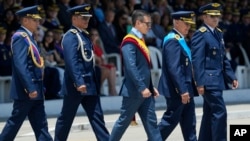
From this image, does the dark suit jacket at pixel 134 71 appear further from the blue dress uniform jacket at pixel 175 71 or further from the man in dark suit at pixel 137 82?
the blue dress uniform jacket at pixel 175 71

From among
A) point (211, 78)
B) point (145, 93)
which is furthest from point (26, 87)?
point (211, 78)

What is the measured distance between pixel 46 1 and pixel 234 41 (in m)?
5.21

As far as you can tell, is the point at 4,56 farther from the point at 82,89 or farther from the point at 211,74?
the point at 211,74

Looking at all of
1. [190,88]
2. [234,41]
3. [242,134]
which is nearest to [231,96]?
[234,41]

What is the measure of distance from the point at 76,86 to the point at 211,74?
174 cm

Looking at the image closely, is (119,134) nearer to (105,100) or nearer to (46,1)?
(105,100)

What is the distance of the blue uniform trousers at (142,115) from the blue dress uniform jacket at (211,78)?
31.2 inches

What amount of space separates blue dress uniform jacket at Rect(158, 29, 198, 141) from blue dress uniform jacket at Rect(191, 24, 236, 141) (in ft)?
0.48

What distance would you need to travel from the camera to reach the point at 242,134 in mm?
8758

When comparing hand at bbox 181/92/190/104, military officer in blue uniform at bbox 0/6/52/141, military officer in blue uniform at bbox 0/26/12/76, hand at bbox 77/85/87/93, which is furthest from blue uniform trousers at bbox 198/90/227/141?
military officer in blue uniform at bbox 0/26/12/76

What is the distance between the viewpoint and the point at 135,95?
11.4 metres

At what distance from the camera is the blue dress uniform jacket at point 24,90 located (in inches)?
447

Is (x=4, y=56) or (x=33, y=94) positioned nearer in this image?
(x=33, y=94)

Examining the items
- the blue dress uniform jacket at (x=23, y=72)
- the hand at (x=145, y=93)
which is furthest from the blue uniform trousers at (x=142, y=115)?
the blue dress uniform jacket at (x=23, y=72)
